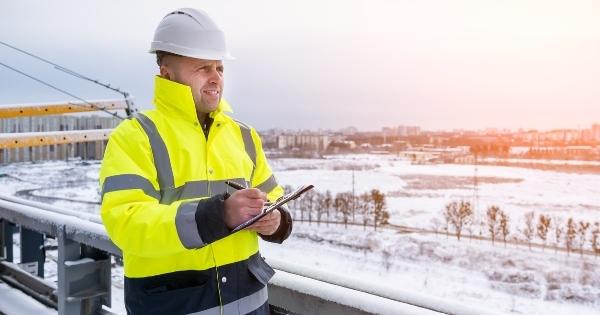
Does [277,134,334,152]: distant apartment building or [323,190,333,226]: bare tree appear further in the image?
[277,134,334,152]: distant apartment building

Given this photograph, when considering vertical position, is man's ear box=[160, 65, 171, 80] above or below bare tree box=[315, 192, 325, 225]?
above

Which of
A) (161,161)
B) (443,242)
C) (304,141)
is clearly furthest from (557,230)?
→ (304,141)

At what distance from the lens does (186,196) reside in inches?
43.0

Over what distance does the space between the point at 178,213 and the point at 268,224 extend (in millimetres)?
221

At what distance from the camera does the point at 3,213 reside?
2523 millimetres

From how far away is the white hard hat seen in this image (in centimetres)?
114

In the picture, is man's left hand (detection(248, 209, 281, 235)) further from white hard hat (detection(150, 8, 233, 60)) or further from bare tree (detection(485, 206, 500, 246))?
bare tree (detection(485, 206, 500, 246))

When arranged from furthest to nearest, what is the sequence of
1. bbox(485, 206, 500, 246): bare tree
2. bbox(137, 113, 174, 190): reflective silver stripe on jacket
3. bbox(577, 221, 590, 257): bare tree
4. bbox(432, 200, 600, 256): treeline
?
bbox(485, 206, 500, 246): bare tree → bbox(432, 200, 600, 256): treeline → bbox(577, 221, 590, 257): bare tree → bbox(137, 113, 174, 190): reflective silver stripe on jacket

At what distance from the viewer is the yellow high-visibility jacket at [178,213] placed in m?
0.98

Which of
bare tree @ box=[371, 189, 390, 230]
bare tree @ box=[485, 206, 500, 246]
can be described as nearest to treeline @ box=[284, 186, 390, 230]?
bare tree @ box=[371, 189, 390, 230]

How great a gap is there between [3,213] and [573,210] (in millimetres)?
62120

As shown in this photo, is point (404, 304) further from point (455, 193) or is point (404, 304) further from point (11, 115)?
point (455, 193)

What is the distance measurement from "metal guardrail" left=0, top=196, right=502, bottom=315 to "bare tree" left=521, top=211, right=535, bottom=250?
4908 cm

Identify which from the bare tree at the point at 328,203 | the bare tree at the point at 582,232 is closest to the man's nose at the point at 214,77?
the bare tree at the point at 582,232
